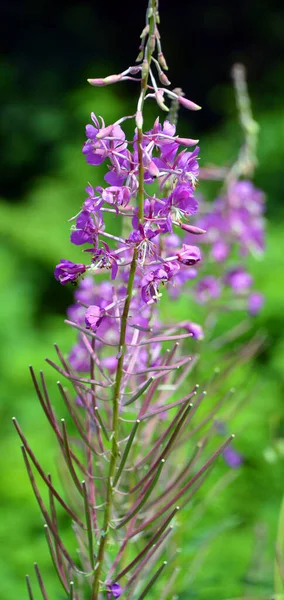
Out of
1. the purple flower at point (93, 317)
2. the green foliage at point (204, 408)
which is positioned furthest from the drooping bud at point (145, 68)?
the green foliage at point (204, 408)

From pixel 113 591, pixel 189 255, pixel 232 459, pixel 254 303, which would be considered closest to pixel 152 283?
pixel 189 255

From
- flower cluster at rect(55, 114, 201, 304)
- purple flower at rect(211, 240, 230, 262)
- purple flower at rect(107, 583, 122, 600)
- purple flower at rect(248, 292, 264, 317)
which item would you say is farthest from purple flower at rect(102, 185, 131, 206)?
purple flower at rect(248, 292, 264, 317)

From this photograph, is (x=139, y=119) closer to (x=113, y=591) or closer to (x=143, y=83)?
(x=143, y=83)

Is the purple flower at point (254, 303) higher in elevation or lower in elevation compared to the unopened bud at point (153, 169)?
higher

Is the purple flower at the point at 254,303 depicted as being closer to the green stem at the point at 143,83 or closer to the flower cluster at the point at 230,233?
the flower cluster at the point at 230,233

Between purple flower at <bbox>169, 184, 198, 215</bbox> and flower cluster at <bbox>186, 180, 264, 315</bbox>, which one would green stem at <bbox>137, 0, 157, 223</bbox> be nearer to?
purple flower at <bbox>169, 184, 198, 215</bbox>
